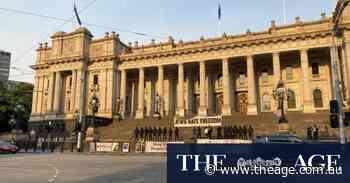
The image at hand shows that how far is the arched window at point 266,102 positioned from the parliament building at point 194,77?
141mm

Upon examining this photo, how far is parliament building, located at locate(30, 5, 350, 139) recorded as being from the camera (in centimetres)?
3537

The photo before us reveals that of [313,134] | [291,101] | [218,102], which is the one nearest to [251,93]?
[291,101]

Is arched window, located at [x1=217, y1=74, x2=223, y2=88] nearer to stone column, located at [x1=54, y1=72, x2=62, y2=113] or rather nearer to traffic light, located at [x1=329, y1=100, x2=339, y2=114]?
stone column, located at [x1=54, y1=72, x2=62, y2=113]

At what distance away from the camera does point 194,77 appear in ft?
153

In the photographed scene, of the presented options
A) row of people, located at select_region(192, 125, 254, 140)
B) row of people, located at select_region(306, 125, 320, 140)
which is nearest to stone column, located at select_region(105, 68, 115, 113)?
row of people, located at select_region(192, 125, 254, 140)

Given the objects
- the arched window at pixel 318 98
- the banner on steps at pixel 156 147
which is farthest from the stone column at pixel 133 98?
the arched window at pixel 318 98

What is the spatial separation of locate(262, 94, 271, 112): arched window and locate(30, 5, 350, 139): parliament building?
14 cm

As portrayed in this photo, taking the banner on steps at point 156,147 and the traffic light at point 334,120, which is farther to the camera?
the banner on steps at point 156,147

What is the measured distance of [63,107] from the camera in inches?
1922

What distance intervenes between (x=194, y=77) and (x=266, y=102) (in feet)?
39.3

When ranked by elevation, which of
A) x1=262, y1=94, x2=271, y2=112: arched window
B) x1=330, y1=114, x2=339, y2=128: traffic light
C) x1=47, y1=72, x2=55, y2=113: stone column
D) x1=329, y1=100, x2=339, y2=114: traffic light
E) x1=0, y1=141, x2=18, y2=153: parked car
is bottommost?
x1=0, y1=141, x2=18, y2=153: parked car

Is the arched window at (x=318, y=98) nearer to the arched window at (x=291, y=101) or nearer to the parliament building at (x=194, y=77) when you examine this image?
the parliament building at (x=194, y=77)

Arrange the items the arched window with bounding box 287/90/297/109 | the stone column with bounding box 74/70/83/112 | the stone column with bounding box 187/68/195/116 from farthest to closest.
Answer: the stone column with bounding box 74/70/83/112 → the stone column with bounding box 187/68/195/116 → the arched window with bounding box 287/90/297/109

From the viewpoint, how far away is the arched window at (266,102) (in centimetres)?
4131
